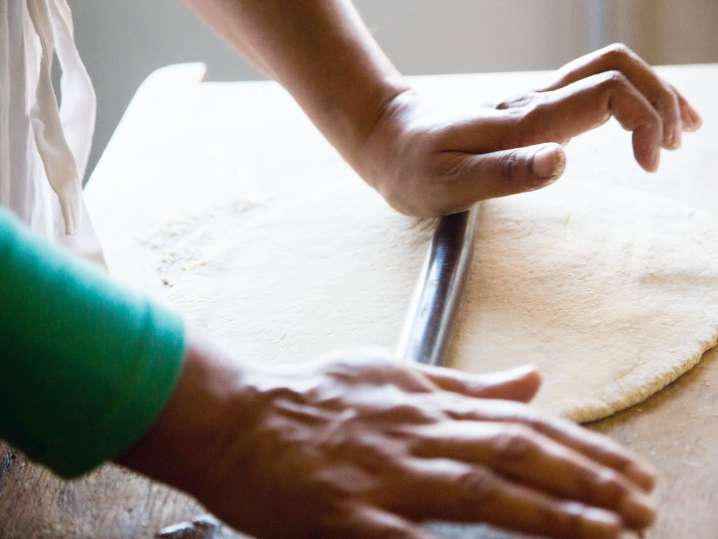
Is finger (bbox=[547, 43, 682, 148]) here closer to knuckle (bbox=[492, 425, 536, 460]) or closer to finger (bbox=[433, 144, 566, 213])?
finger (bbox=[433, 144, 566, 213])

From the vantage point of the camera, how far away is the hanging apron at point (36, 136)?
813mm

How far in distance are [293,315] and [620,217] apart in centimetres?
36

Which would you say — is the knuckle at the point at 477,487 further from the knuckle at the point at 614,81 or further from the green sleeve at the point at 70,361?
the knuckle at the point at 614,81

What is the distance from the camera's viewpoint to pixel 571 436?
486mm

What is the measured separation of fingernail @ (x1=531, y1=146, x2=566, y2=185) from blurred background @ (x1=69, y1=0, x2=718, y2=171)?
3.98 ft

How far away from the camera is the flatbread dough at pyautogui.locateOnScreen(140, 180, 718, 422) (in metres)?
0.73

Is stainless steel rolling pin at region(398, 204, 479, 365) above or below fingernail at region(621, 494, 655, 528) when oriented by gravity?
below

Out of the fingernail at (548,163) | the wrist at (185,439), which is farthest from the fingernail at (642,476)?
the fingernail at (548,163)

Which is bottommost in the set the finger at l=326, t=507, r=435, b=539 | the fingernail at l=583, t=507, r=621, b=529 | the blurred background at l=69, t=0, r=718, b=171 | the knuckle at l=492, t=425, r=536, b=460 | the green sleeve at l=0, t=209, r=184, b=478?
the blurred background at l=69, t=0, r=718, b=171

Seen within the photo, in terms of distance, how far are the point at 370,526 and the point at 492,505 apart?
0.06 meters

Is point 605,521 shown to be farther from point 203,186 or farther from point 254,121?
point 254,121

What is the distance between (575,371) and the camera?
0.71 m

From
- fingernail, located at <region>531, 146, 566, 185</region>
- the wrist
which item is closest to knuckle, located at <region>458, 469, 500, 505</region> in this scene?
the wrist

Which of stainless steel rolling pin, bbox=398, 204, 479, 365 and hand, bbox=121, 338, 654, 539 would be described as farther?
stainless steel rolling pin, bbox=398, 204, 479, 365
